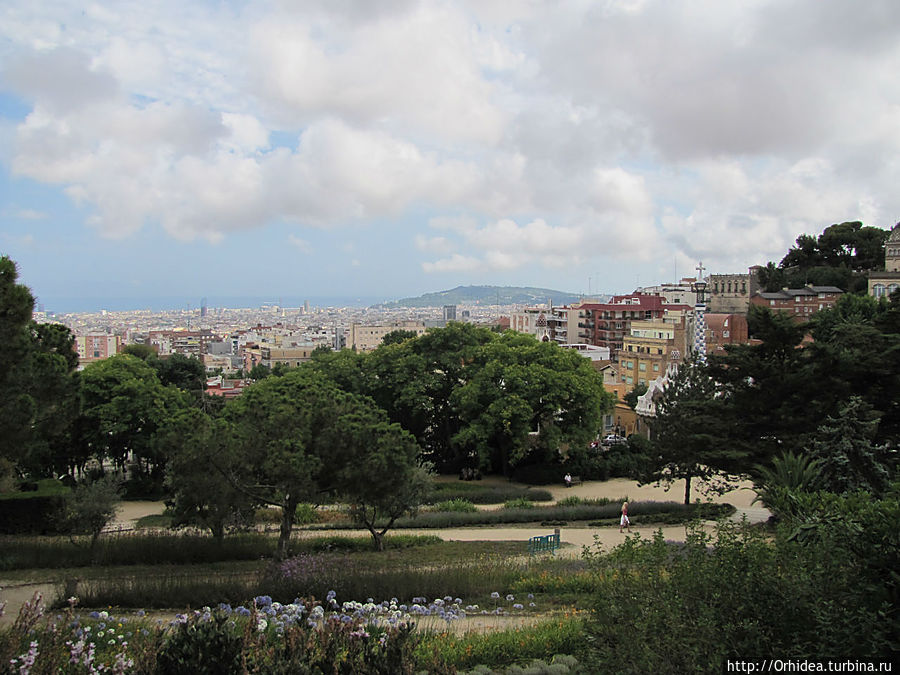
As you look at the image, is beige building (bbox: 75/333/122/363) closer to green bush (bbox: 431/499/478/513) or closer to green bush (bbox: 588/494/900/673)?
green bush (bbox: 431/499/478/513)

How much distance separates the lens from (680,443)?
20.5 m

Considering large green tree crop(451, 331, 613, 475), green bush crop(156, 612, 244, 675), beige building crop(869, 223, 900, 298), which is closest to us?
green bush crop(156, 612, 244, 675)

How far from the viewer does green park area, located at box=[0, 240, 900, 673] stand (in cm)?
560

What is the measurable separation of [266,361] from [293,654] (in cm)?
11658

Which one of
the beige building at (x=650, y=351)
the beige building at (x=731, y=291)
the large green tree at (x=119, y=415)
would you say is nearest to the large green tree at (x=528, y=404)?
the large green tree at (x=119, y=415)

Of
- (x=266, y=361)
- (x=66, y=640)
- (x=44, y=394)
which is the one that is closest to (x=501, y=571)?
(x=66, y=640)

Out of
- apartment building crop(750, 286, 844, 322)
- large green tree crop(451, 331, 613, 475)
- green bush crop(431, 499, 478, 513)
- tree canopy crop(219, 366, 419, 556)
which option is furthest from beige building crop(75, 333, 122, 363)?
tree canopy crop(219, 366, 419, 556)

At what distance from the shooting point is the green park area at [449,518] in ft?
18.4

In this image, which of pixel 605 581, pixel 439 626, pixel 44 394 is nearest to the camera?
pixel 605 581

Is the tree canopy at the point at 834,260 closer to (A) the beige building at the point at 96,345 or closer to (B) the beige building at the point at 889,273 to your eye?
(B) the beige building at the point at 889,273

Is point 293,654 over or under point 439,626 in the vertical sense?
over

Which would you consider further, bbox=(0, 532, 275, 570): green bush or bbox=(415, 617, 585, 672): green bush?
bbox=(0, 532, 275, 570): green bush

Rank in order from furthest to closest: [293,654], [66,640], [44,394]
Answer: [44,394], [66,640], [293,654]

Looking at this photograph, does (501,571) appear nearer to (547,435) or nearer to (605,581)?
(605,581)
